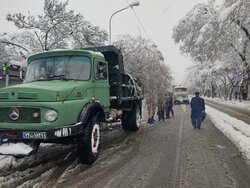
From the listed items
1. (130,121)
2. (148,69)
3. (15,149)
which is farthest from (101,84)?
(148,69)

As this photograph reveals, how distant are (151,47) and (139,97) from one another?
15.4 feet

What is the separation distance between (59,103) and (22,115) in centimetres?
79

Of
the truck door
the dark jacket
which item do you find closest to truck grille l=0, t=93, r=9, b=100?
the truck door

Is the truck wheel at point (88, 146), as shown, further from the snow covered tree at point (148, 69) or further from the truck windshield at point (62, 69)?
the snow covered tree at point (148, 69)

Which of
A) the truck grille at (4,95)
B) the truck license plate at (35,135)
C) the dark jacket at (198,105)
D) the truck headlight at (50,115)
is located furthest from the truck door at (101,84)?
the dark jacket at (198,105)

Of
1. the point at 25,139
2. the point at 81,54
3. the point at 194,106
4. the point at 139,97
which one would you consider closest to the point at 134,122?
the point at 139,97

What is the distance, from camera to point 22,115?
625 cm

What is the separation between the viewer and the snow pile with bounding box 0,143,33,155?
6098mm

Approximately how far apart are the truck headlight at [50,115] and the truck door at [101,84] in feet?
5.46

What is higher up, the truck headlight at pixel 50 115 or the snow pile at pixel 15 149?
the truck headlight at pixel 50 115

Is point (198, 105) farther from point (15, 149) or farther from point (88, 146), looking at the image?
point (15, 149)

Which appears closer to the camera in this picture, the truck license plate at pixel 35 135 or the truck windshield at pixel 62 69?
the truck license plate at pixel 35 135

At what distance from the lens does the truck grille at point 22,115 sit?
6.18 metres

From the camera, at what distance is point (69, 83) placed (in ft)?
22.9
